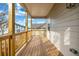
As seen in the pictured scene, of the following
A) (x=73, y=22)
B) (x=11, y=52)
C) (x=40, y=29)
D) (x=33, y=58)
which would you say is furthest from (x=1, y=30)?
(x=40, y=29)

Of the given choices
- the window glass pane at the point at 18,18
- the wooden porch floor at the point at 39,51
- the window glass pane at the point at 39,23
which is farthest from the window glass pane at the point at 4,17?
the window glass pane at the point at 39,23

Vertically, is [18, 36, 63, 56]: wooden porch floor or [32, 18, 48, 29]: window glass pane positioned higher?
[32, 18, 48, 29]: window glass pane

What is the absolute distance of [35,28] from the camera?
12914mm

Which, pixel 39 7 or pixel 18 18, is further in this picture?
pixel 39 7

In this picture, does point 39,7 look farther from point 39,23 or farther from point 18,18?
point 39,23

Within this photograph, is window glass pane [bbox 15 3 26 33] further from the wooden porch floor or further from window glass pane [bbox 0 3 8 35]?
window glass pane [bbox 0 3 8 35]

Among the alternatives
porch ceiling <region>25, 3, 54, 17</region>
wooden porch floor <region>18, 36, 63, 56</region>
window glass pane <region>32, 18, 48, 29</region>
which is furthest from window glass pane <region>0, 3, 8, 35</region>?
window glass pane <region>32, 18, 48, 29</region>

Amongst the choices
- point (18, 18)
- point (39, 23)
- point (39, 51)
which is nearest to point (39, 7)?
point (18, 18)

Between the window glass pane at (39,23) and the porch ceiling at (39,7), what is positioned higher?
the porch ceiling at (39,7)

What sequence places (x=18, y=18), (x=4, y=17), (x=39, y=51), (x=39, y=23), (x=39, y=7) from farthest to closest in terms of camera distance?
(x=39, y=23), (x=39, y=7), (x=18, y=18), (x=39, y=51), (x=4, y=17)

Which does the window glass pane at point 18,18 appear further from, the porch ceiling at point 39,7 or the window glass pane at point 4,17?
the window glass pane at point 4,17

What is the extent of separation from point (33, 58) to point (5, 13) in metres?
1.82

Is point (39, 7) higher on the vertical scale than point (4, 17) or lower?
higher

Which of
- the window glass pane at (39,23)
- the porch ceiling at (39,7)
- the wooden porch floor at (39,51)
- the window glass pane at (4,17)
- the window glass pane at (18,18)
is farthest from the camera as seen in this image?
the window glass pane at (39,23)
